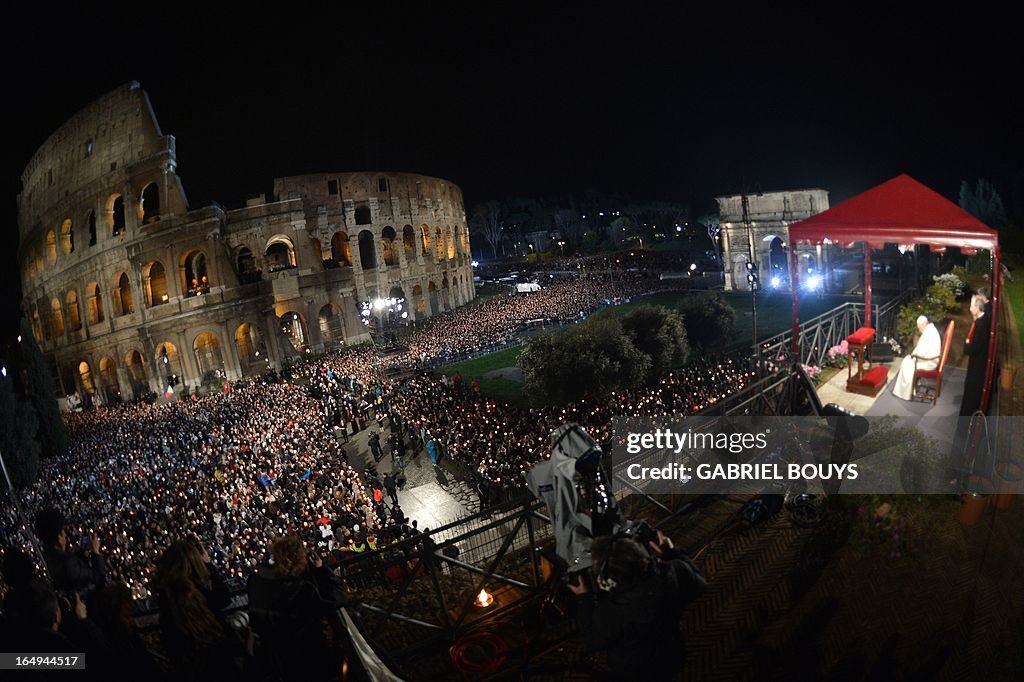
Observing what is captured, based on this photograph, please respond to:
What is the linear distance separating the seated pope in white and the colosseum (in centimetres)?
3282

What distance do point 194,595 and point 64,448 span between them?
27.3m

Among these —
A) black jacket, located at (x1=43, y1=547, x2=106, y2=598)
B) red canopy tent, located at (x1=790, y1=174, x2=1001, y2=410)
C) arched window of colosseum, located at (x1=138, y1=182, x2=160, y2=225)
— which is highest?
arched window of colosseum, located at (x1=138, y1=182, x2=160, y2=225)

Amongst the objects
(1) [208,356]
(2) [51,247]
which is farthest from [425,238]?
(2) [51,247]

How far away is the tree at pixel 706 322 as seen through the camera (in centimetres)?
2639

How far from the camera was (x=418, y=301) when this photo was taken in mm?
48562

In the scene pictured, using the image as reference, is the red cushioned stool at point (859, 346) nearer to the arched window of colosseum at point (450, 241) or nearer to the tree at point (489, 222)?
the arched window of colosseum at point (450, 241)

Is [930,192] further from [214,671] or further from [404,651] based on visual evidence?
[214,671]

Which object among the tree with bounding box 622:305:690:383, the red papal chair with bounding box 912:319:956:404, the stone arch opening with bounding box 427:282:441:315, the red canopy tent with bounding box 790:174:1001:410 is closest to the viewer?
the red canopy tent with bounding box 790:174:1001:410

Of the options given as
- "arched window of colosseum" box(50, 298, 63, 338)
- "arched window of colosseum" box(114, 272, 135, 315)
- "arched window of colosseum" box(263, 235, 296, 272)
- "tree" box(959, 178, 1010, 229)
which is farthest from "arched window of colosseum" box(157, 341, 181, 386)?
"tree" box(959, 178, 1010, 229)

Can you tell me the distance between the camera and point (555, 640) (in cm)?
516

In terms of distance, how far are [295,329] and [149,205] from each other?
13.2m

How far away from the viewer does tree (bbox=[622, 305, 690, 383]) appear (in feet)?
75.4

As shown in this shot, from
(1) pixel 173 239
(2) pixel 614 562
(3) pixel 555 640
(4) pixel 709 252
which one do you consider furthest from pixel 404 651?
(4) pixel 709 252

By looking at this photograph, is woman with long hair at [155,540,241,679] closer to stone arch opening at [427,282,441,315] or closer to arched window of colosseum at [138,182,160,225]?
arched window of colosseum at [138,182,160,225]
